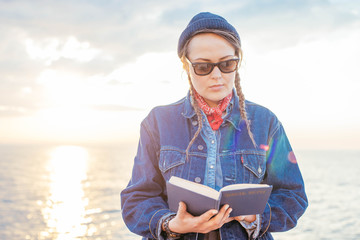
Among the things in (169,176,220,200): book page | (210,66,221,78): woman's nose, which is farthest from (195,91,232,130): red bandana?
(169,176,220,200): book page

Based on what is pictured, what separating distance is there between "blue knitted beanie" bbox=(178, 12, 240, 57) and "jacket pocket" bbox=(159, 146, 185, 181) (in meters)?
0.70

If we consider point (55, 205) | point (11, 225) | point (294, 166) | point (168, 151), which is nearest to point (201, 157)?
point (168, 151)

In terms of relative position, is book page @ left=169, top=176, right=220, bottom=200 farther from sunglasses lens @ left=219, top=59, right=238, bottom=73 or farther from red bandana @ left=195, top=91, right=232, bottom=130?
sunglasses lens @ left=219, top=59, right=238, bottom=73

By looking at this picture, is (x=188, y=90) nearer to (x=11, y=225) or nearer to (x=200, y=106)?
(x=200, y=106)

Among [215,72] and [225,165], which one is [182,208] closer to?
[225,165]

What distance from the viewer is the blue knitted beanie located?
2.16 metres

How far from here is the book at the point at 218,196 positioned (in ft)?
5.58

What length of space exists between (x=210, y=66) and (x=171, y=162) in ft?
2.13

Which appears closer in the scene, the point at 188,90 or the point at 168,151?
the point at 168,151

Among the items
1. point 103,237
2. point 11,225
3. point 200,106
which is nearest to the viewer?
point 200,106

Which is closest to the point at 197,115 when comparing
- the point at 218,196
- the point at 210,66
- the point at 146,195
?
the point at 210,66

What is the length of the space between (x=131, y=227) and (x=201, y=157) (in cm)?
64

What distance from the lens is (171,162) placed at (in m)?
2.19

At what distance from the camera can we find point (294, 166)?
7.33 ft
